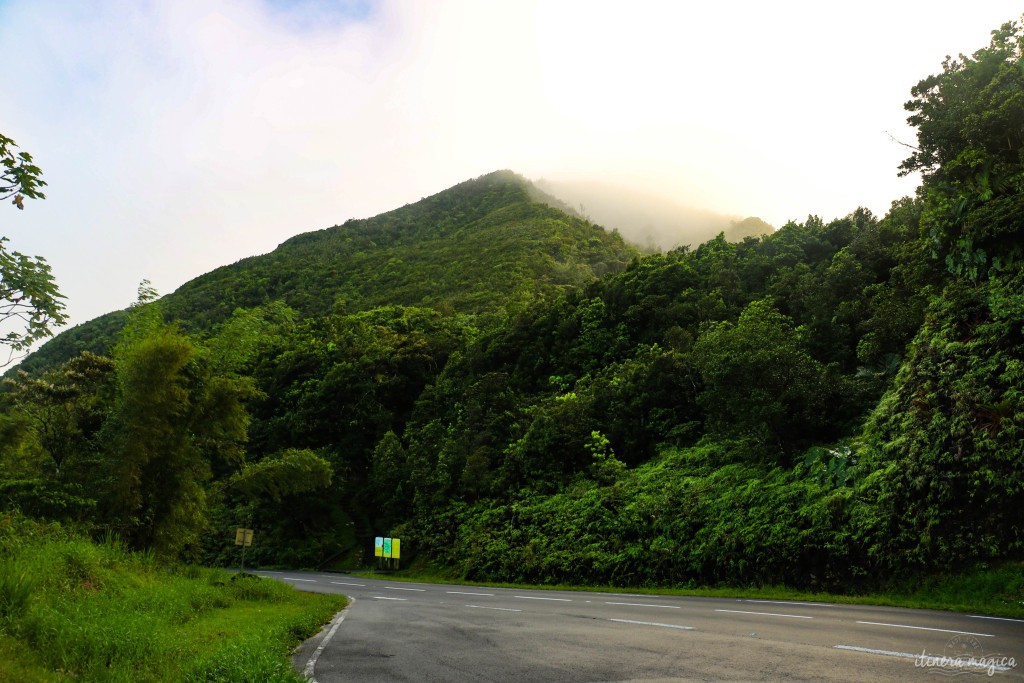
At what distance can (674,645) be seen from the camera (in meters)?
8.11

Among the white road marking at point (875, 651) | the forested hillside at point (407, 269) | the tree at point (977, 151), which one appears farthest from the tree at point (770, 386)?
the forested hillside at point (407, 269)

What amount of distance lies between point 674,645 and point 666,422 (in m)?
20.9

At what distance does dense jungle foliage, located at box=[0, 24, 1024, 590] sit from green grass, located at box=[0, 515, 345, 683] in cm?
329

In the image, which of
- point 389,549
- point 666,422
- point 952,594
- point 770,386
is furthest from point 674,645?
point 389,549

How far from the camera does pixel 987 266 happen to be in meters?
17.0

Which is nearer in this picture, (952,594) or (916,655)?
(916,655)

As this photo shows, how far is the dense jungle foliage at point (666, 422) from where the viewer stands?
15555mm

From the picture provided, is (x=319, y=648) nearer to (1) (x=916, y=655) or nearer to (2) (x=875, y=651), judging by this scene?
(2) (x=875, y=651)

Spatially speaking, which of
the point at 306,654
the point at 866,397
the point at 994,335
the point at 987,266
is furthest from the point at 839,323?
the point at 306,654

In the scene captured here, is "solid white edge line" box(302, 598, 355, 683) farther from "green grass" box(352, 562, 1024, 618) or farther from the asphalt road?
"green grass" box(352, 562, 1024, 618)

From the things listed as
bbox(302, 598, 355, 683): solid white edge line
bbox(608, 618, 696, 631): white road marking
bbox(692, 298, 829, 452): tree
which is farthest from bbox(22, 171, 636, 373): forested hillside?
bbox(608, 618, 696, 631): white road marking

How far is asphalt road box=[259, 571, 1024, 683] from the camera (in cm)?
637

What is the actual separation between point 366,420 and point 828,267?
3132 cm

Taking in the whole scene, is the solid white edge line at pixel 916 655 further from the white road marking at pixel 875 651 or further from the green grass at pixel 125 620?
the green grass at pixel 125 620
